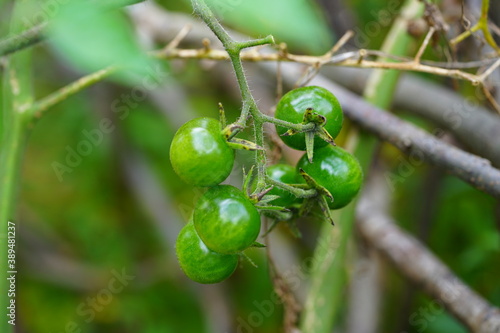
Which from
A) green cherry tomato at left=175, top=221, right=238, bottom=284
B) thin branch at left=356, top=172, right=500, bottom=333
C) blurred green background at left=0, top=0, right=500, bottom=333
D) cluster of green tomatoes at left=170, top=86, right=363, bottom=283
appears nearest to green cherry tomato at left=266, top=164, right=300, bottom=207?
cluster of green tomatoes at left=170, top=86, right=363, bottom=283

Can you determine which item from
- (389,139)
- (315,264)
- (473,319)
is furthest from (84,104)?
(473,319)

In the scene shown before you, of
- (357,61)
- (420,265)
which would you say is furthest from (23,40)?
(420,265)

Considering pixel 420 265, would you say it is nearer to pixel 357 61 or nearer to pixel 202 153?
pixel 357 61

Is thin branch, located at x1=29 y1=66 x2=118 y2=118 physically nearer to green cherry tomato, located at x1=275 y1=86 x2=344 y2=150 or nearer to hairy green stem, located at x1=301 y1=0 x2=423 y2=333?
green cherry tomato, located at x1=275 y1=86 x2=344 y2=150

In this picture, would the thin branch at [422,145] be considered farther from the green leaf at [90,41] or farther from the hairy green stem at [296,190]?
the green leaf at [90,41]

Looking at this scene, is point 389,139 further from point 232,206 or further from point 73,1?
point 73,1

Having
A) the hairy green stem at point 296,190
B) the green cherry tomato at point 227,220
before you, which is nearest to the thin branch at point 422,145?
the hairy green stem at point 296,190
